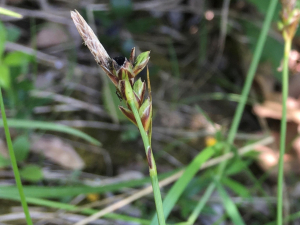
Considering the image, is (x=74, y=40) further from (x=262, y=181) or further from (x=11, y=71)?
(x=262, y=181)

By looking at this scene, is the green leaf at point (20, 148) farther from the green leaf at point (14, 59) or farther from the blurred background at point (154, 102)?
the green leaf at point (14, 59)

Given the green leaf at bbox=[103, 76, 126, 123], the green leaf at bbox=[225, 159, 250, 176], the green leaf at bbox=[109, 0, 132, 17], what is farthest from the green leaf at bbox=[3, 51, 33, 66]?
the green leaf at bbox=[225, 159, 250, 176]

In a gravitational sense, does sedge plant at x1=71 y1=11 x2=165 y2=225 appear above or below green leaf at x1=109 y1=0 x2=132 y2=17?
below

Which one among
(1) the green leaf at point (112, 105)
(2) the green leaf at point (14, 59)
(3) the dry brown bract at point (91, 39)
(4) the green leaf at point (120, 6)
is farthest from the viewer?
(4) the green leaf at point (120, 6)

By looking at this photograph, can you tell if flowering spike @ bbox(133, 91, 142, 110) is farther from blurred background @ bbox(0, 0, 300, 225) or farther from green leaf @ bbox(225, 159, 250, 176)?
green leaf @ bbox(225, 159, 250, 176)

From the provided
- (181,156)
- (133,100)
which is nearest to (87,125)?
(181,156)

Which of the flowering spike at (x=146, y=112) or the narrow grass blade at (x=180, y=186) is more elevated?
the flowering spike at (x=146, y=112)

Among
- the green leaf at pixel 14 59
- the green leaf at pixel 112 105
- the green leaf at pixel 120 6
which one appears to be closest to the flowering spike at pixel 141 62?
the green leaf at pixel 14 59
